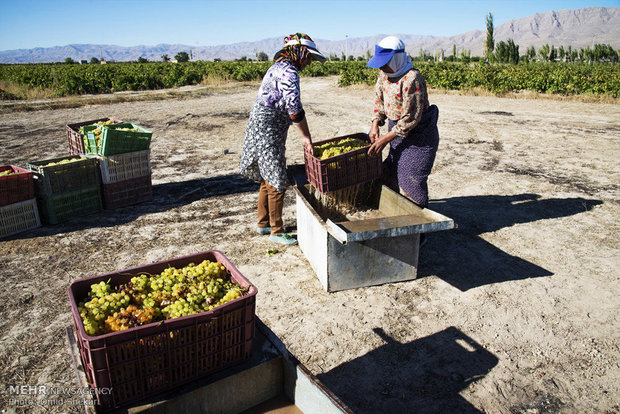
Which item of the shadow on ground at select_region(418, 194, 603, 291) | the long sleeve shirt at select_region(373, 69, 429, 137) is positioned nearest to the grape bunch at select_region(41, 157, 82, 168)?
the long sleeve shirt at select_region(373, 69, 429, 137)

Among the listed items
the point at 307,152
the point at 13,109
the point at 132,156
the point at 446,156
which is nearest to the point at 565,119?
the point at 446,156

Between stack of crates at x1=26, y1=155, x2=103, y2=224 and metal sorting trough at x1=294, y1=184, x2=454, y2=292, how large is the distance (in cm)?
338

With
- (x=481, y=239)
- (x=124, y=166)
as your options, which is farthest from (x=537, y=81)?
(x=124, y=166)

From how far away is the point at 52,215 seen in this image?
18.5 ft

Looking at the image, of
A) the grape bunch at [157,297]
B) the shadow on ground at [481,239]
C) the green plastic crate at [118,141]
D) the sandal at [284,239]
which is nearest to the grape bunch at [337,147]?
the sandal at [284,239]

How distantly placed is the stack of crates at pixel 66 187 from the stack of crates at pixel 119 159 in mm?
145

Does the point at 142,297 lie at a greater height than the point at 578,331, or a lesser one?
greater

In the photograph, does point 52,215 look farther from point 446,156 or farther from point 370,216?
point 446,156

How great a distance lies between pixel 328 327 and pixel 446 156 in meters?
6.59

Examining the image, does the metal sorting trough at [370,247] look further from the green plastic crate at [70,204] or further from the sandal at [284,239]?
the green plastic crate at [70,204]

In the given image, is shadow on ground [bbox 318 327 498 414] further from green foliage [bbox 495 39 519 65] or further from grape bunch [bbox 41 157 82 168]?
green foliage [bbox 495 39 519 65]

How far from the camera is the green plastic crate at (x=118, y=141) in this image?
582 cm

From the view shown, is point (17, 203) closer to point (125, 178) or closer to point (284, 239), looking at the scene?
point (125, 178)

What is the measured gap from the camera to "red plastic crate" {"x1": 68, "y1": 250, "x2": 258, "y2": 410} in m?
1.97
